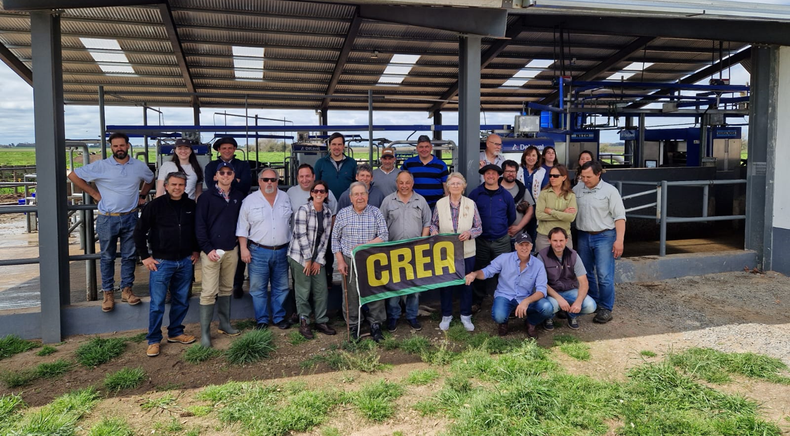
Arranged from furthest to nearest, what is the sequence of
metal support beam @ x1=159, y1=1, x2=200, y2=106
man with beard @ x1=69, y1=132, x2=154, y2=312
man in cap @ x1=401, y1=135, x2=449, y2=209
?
metal support beam @ x1=159, y1=1, x2=200, y2=106, man in cap @ x1=401, y1=135, x2=449, y2=209, man with beard @ x1=69, y1=132, x2=154, y2=312

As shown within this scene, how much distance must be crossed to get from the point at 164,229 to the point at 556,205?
12.4 ft

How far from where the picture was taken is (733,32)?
7195 millimetres

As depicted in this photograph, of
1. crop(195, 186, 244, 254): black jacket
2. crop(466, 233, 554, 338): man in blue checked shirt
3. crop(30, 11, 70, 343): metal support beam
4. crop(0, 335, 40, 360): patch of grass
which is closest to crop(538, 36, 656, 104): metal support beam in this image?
crop(466, 233, 554, 338): man in blue checked shirt

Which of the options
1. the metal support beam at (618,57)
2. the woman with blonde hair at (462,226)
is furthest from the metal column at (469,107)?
the metal support beam at (618,57)

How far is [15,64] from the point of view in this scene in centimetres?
1144

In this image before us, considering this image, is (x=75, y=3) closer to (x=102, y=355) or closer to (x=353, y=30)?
(x=102, y=355)

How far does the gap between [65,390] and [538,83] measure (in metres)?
14.6

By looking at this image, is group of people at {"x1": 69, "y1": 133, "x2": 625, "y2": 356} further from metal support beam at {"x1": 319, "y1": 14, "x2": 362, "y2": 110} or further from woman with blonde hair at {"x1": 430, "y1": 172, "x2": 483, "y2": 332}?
metal support beam at {"x1": 319, "y1": 14, "x2": 362, "y2": 110}

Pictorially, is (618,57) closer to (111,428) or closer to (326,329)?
(326,329)

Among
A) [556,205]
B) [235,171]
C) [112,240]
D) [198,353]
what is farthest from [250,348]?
[556,205]

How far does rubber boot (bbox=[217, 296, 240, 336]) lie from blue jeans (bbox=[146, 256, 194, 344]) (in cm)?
31

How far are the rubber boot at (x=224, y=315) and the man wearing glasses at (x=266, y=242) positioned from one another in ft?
0.81

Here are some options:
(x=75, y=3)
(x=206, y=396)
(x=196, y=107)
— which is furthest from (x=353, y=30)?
(x=206, y=396)

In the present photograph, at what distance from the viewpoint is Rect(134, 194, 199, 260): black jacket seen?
15.6 feet
